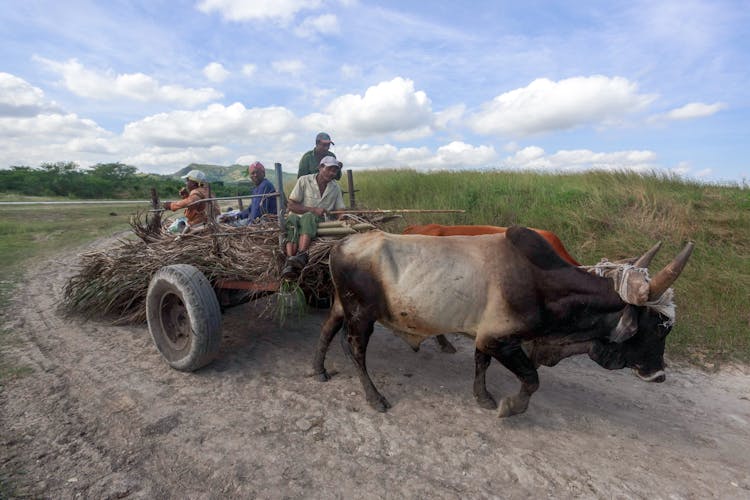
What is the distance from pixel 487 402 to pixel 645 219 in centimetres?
590

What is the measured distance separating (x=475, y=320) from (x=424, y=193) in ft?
25.6

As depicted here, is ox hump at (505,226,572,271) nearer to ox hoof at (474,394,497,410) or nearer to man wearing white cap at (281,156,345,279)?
ox hoof at (474,394,497,410)

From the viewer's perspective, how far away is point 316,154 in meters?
6.63

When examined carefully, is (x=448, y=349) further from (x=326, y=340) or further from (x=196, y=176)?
(x=196, y=176)

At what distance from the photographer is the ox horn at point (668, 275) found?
2.81m

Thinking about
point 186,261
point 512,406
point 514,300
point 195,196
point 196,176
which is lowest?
point 512,406

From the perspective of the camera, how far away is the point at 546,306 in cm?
334

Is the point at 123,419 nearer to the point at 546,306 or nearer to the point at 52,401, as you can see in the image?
the point at 52,401

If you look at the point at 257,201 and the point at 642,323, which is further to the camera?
the point at 257,201

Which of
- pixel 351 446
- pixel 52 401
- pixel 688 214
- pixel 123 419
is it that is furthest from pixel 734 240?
pixel 52 401

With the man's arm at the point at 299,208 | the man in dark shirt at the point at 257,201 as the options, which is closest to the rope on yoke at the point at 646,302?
the man's arm at the point at 299,208

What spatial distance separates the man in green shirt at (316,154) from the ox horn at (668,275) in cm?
453

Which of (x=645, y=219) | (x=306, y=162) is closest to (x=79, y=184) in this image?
(x=306, y=162)

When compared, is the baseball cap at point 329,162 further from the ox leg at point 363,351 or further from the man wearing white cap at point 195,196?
the ox leg at point 363,351
